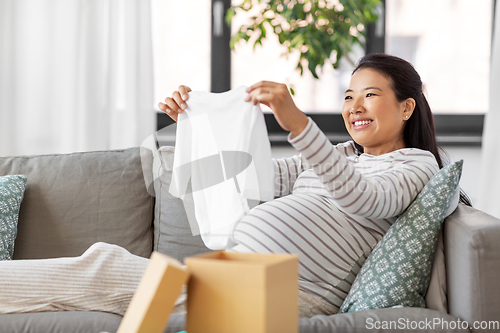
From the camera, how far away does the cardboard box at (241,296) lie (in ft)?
1.92

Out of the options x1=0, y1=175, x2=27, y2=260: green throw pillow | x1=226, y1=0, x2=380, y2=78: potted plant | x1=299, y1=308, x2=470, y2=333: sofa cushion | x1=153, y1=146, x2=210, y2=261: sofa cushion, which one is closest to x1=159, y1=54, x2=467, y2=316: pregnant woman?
x1=299, y1=308, x2=470, y2=333: sofa cushion

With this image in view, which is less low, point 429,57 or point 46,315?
point 429,57

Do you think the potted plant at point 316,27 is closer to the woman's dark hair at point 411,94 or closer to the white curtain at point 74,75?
the white curtain at point 74,75

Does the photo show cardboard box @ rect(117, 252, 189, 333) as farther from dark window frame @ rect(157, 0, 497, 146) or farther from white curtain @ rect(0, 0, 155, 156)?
dark window frame @ rect(157, 0, 497, 146)

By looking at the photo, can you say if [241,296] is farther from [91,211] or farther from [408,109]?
[91,211]

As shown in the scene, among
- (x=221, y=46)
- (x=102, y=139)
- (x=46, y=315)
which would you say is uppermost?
(x=221, y=46)

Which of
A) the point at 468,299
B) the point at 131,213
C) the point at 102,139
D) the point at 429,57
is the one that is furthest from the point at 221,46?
the point at 468,299

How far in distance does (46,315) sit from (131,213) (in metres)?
0.55

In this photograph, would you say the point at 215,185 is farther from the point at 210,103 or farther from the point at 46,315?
the point at 46,315

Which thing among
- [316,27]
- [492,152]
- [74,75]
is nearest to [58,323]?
[74,75]

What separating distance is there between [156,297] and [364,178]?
61 cm

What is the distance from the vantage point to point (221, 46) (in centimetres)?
254

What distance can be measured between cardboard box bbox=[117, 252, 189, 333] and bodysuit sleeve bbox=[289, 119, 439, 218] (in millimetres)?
426

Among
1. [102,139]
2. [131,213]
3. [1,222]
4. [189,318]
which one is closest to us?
[189,318]
